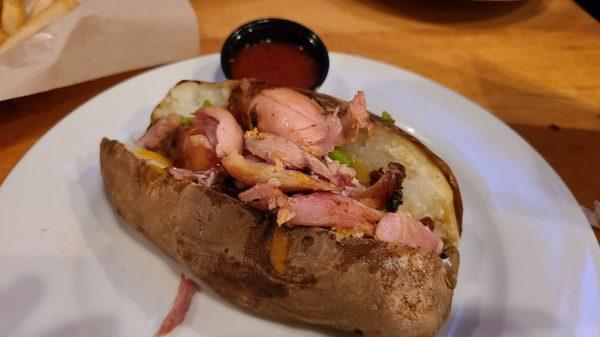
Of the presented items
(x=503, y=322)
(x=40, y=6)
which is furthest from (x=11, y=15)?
(x=503, y=322)

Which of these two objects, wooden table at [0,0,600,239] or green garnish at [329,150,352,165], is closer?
green garnish at [329,150,352,165]

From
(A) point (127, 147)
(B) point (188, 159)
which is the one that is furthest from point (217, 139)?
(A) point (127, 147)

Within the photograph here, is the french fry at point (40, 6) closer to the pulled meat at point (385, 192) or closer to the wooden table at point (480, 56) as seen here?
the wooden table at point (480, 56)

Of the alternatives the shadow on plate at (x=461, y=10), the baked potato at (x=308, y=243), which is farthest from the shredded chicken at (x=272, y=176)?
the shadow on plate at (x=461, y=10)

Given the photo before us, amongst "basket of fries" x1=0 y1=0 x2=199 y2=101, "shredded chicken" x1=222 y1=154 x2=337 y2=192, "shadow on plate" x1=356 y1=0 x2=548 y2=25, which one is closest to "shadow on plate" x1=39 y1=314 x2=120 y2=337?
"shredded chicken" x1=222 y1=154 x2=337 y2=192

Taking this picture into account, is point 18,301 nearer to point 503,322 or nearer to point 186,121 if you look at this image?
point 186,121

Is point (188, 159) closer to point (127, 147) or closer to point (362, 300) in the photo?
point (127, 147)

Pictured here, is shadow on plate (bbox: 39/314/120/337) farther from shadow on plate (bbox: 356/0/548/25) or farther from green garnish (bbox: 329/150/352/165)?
shadow on plate (bbox: 356/0/548/25)
